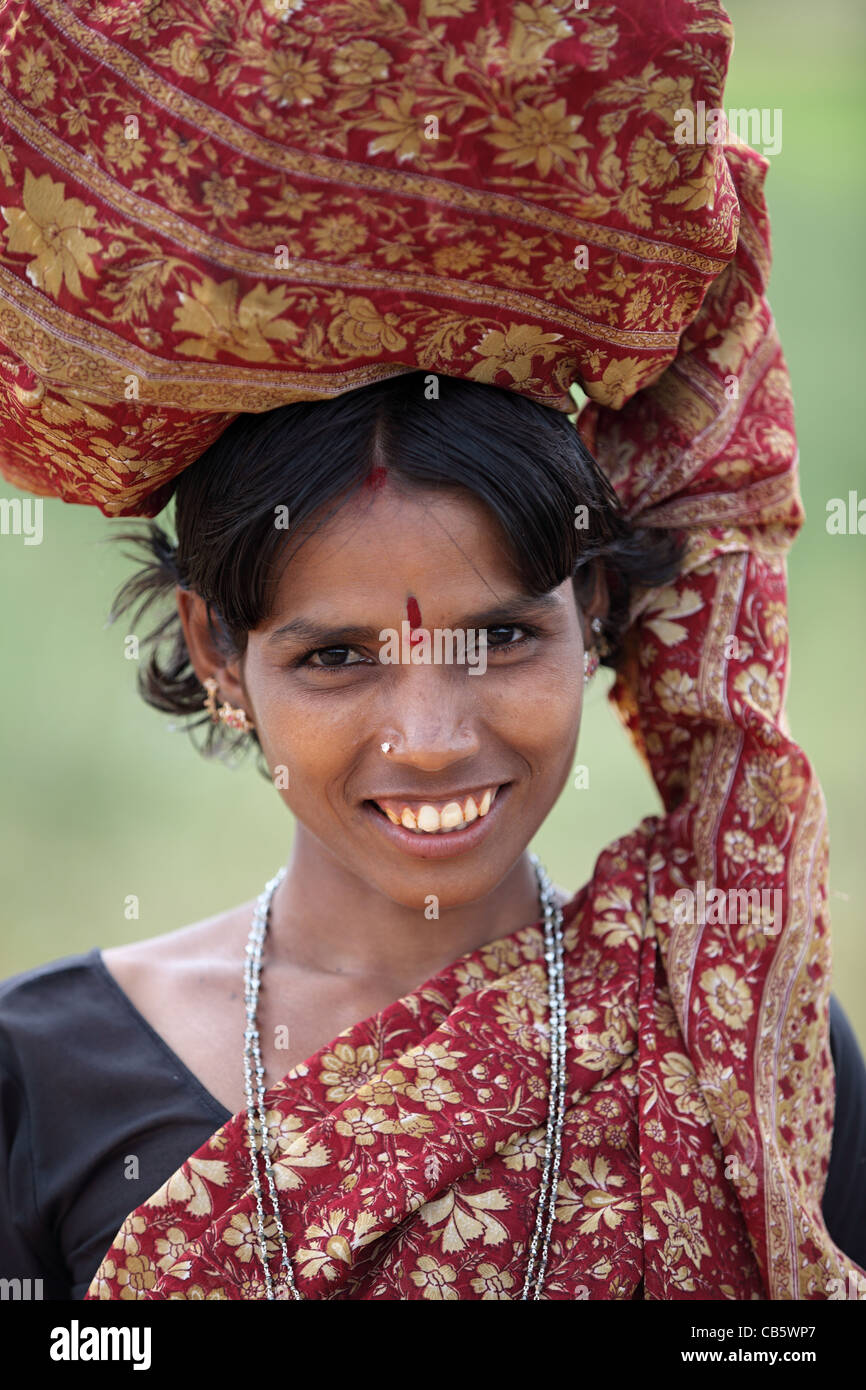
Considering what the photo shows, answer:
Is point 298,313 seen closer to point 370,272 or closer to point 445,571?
point 370,272

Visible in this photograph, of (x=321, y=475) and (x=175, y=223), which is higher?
(x=175, y=223)

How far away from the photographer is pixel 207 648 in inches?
76.5

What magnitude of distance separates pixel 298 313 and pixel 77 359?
24 centimetres

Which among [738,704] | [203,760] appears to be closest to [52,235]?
[738,704]

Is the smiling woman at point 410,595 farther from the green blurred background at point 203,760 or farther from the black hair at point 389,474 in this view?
the green blurred background at point 203,760

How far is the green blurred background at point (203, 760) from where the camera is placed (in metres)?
5.50

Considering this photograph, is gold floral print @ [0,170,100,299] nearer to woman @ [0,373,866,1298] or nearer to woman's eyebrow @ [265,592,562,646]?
woman @ [0,373,866,1298]

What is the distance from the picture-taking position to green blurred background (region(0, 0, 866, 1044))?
18.0 feet

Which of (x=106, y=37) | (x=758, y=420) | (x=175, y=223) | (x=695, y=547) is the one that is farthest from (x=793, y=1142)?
(x=106, y=37)

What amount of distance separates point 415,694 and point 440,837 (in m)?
0.20

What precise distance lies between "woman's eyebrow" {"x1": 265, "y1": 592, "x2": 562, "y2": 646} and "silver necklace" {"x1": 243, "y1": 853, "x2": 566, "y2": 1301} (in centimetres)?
49

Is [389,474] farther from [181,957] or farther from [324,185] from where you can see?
[181,957]

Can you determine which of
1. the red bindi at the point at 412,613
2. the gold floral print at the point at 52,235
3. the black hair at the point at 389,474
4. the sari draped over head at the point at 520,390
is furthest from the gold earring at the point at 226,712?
the gold floral print at the point at 52,235

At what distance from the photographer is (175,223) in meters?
1.41
